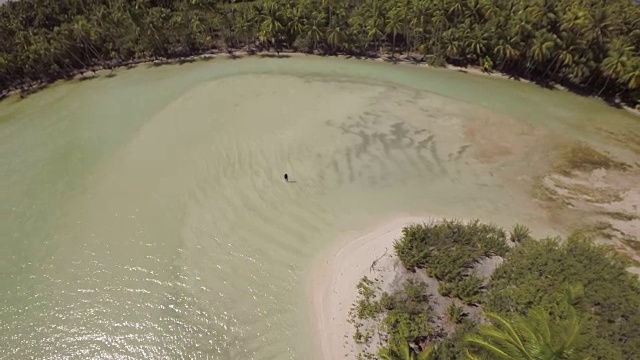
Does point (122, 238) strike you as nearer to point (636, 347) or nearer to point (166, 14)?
point (636, 347)

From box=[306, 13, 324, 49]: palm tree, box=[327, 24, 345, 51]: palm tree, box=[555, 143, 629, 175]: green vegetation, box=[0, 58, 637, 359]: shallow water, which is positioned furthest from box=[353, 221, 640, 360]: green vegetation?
box=[306, 13, 324, 49]: palm tree

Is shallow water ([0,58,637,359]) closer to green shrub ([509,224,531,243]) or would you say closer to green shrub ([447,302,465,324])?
green shrub ([509,224,531,243])

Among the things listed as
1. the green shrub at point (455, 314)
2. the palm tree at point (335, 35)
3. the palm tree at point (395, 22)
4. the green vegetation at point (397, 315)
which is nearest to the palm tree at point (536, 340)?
the green vegetation at point (397, 315)

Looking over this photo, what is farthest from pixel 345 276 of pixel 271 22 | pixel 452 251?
pixel 271 22

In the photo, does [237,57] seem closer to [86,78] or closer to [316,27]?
[316,27]

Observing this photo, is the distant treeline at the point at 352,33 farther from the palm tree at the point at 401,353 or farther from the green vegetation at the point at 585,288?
the palm tree at the point at 401,353

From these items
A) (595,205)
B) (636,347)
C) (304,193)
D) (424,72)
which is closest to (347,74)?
(424,72)
